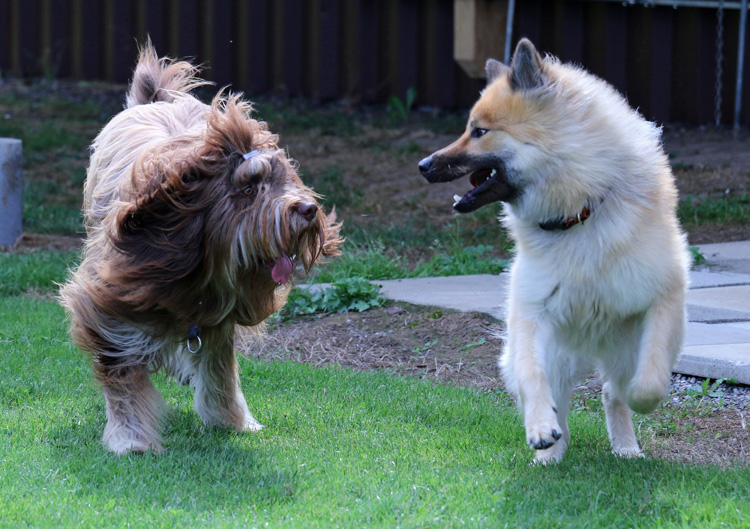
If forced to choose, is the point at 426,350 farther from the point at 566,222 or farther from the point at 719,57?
the point at 719,57

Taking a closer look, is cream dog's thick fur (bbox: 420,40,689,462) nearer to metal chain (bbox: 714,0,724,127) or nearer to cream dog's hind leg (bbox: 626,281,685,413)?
cream dog's hind leg (bbox: 626,281,685,413)

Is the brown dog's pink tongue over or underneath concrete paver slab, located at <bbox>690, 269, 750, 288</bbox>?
over

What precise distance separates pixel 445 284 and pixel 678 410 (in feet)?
8.73

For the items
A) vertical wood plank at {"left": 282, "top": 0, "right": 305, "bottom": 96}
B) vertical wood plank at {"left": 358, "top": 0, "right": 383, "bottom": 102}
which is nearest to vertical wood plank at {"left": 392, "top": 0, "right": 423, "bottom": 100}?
vertical wood plank at {"left": 358, "top": 0, "right": 383, "bottom": 102}

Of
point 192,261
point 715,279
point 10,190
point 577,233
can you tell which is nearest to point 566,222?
point 577,233

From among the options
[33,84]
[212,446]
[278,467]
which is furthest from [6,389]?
[33,84]

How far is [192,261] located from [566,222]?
160cm

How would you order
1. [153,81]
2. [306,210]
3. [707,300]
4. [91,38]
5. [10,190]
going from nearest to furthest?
[306,210] → [153,81] → [707,300] → [10,190] → [91,38]

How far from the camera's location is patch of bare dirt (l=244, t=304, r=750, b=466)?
484 cm

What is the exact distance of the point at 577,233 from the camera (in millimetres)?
4180

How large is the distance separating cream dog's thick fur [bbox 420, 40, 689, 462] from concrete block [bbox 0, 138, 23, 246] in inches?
225

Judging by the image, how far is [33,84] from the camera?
16.0 metres

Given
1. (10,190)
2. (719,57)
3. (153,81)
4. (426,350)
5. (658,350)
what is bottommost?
(426,350)

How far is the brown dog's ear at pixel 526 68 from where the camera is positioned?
13.9ft
